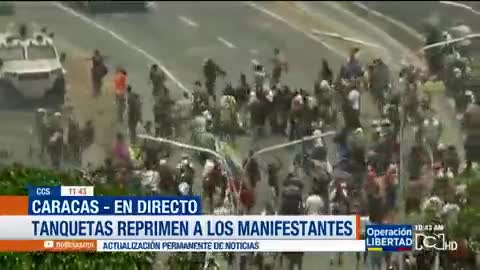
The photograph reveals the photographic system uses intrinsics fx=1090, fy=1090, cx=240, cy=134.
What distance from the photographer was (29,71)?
12203 mm

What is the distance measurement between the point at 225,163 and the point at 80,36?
226 centimetres

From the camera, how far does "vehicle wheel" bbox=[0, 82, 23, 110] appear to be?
39.6ft

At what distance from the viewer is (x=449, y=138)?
39.1 feet

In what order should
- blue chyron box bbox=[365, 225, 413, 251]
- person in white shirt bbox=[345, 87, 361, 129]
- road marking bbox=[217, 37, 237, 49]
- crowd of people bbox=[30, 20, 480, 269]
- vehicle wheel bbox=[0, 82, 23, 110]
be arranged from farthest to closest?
1. road marking bbox=[217, 37, 237, 49]
2. vehicle wheel bbox=[0, 82, 23, 110]
3. person in white shirt bbox=[345, 87, 361, 129]
4. crowd of people bbox=[30, 20, 480, 269]
5. blue chyron box bbox=[365, 225, 413, 251]

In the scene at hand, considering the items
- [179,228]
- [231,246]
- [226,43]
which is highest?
[226,43]

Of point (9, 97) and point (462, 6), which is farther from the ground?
point (462, 6)

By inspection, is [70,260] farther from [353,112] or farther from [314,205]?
[353,112]

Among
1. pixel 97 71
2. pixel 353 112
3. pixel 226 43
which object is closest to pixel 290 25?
pixel 226 43

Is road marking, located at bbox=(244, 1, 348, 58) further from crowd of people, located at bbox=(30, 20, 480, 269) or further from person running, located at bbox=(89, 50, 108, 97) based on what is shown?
person running, located at bbox=(89, 50, 108, 97)

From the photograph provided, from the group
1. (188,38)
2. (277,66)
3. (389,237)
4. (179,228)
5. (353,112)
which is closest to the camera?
(179,228)

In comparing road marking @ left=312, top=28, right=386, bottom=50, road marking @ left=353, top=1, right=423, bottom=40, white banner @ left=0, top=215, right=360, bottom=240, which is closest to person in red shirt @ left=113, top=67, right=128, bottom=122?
white banner @ left=0, top=215, right=360, bottom=240

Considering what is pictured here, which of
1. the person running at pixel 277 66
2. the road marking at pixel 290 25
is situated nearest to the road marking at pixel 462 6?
the road marking at pixel 290 25

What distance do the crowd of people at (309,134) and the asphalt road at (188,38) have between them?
0.21 metres

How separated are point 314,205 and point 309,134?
0.80m
